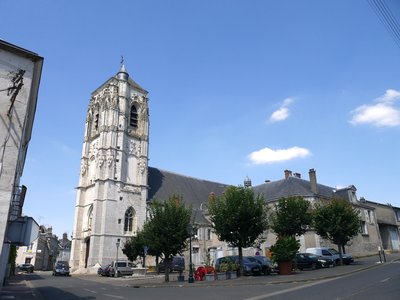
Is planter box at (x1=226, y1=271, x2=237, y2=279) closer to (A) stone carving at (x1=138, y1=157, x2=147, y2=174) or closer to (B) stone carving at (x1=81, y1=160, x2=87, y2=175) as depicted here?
(A) stone carving at (x1=138, y1=157, x2=147, y2=174)

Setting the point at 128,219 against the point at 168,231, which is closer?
the point at 168,231

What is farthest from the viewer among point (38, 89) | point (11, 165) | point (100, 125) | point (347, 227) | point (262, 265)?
point (100, 125)

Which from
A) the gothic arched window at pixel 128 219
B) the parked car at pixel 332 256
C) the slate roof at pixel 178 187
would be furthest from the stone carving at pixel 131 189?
the parked car at pixel 332 256

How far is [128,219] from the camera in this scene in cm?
4359

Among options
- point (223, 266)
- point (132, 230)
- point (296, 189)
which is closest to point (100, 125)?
point (132, 230)

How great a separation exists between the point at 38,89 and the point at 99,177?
1184 inches

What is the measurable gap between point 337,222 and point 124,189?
26584mm

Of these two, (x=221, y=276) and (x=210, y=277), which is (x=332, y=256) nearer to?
(x=221, y=276)

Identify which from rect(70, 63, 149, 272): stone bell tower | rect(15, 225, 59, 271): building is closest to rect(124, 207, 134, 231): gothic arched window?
rect(70, 63, 149, 272): stone bell tower

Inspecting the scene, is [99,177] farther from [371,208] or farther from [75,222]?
[371,208]

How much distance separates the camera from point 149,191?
48.5 meters

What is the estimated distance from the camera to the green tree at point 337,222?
29.3 metres

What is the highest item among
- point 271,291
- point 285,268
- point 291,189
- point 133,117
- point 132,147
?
point 133,117

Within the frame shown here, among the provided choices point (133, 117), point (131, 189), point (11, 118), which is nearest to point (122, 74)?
point (133, 117)
